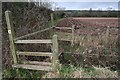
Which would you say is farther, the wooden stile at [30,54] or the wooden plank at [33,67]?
the wooden plank at [33,67]

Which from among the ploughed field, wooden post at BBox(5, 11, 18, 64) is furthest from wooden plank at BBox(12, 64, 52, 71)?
the ploughed field

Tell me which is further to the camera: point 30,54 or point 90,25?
point 90,25

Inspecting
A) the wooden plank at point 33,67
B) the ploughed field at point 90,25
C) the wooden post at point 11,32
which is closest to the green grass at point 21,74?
the wooden plank at point 33,67

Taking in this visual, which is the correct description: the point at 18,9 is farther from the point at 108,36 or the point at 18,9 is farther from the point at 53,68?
the point at 108,36

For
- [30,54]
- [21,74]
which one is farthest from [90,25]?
[21,74]

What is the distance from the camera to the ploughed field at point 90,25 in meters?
6.43

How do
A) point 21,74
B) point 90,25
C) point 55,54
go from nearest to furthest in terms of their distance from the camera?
point 55,54, point 21,74, point 90,25

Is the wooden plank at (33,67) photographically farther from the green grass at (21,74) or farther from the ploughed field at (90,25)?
the ploughed field at (90,25)

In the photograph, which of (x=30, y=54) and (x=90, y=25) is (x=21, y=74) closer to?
(x=30, y=54)

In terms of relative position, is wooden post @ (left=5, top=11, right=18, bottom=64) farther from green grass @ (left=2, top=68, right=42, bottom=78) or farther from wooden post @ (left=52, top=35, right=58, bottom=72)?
wooden post @ (left=52, top=35, right=58, bottom=72)

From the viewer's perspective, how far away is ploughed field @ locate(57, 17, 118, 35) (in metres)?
6.43

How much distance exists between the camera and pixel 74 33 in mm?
6512

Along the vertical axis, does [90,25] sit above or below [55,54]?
above

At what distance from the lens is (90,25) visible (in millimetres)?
8031
